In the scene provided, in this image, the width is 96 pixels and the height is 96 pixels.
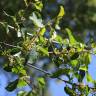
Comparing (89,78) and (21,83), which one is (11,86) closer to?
(21,83)

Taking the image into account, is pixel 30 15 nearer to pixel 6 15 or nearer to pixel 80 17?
pixel 6 15

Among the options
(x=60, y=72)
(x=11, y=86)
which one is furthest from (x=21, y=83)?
(x=60, y=72)

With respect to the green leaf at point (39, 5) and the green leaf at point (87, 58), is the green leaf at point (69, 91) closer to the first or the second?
the green leaf at point (87, 58)

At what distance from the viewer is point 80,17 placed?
27.8 ft

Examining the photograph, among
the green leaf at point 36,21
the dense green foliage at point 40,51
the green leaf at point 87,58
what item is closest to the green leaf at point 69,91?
the dense green foliage at point 40,51

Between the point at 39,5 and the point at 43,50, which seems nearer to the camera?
the point at 43,50

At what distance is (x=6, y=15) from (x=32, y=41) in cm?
22

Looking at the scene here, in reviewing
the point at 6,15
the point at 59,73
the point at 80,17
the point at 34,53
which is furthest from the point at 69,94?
the point at 80,17

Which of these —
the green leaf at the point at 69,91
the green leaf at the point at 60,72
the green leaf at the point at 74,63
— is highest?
the green leaf at the point at 74,63

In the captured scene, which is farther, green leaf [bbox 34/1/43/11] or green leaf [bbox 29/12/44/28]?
green leaf [bbox 34/1/43/11]

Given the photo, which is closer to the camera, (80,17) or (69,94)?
(69,94)

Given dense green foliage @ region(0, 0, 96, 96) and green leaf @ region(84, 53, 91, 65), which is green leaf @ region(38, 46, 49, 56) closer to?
dense green foliage @ region(0, 0, 96, 96)

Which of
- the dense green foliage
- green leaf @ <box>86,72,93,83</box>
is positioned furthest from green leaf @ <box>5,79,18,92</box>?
green leaf @ <box>86,72,93,83</box>

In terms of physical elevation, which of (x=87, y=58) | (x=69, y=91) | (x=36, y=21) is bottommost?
(x=69, y=91)
